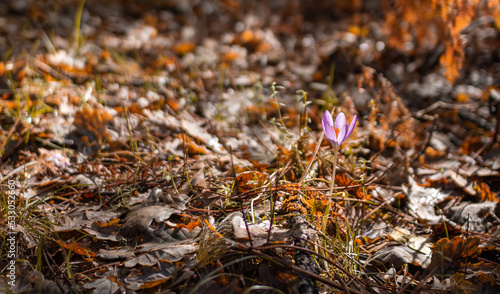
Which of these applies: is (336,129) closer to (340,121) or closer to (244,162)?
(340,121)

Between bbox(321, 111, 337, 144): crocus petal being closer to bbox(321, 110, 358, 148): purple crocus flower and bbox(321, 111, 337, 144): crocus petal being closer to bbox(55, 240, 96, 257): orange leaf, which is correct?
bbox(321, 110, 358, 148): purple crocus flower

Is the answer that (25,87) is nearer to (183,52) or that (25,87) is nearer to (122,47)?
(122,47)

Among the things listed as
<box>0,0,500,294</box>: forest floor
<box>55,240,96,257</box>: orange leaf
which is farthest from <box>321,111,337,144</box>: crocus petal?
<box>55,240,96,257</box>: orange leaf

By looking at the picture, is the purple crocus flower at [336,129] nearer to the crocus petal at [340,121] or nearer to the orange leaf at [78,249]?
the crocus petal at [340,121]

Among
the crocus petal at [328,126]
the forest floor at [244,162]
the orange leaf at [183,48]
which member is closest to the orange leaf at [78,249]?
the forest floor at [244,162]

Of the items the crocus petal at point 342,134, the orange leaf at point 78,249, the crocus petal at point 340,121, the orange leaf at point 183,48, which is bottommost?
the orange leaf at point 78,249

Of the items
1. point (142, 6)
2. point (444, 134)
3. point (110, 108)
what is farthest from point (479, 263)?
point (142, 6)

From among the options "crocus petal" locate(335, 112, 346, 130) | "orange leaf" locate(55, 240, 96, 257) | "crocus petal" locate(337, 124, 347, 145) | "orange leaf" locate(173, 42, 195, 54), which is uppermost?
"crocus petal" locate(335, 112, 346, 130)

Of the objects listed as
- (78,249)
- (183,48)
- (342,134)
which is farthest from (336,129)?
(183,48)
